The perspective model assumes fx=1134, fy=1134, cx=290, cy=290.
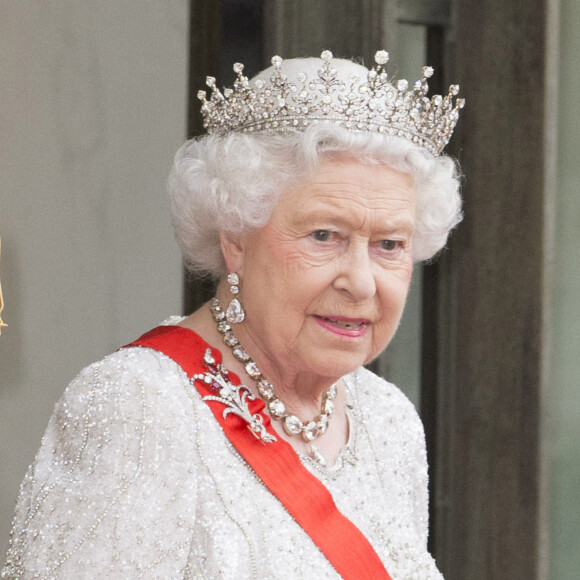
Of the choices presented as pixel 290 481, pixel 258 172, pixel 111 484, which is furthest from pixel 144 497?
pixel 258 172

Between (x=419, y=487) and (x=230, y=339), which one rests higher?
(x=230, y=339)

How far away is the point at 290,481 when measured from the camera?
221 centimetres

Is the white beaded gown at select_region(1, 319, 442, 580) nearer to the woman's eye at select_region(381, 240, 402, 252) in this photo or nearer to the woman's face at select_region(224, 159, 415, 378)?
the woman's face at select_region(224, 159, 415, 378)

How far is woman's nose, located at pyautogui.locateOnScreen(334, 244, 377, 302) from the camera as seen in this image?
2.20m

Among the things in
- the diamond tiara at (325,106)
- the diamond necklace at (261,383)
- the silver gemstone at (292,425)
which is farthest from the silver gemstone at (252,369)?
the diamond tiara at (325,106)

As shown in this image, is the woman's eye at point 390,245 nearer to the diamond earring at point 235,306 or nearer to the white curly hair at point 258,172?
the white curly hair at point 258,172

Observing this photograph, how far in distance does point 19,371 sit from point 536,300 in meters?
1.52

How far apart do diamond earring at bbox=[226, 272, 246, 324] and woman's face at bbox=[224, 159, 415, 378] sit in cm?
2

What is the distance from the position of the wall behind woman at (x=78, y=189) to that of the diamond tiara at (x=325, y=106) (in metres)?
0.80

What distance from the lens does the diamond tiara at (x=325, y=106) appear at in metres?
2.24

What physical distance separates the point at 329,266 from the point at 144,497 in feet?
1.88

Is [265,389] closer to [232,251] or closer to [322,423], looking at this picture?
[322,423]

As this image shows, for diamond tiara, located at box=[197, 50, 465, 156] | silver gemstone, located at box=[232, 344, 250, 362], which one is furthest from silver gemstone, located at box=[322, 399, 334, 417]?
diamond tiara, located at box=[197, 50, 465, 156]

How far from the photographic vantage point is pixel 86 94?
123 inches
